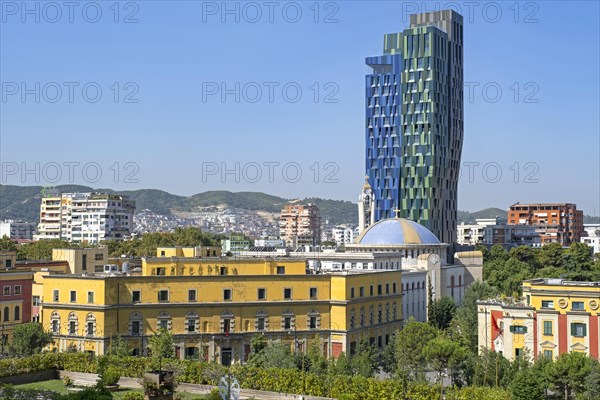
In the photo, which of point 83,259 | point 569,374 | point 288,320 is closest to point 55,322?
point 83,259

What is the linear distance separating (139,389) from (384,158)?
8941 centimetres

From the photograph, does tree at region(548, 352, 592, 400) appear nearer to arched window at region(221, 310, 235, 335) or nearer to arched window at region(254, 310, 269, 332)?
arched window at region(254, 310, 269, 332)

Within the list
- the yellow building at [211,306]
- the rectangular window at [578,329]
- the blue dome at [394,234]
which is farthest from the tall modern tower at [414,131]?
the rectangular window at [578,329]

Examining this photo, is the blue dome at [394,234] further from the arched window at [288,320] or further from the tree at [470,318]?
the arched window at [288,320]

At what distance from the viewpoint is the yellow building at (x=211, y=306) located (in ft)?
185

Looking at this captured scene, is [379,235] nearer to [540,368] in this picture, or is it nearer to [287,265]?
[287,265]

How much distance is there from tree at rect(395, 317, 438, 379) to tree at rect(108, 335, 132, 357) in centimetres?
1713

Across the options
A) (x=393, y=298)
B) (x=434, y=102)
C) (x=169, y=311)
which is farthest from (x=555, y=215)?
(x=169, y=311)

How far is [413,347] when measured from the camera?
51125 millimetres

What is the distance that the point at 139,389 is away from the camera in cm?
4416

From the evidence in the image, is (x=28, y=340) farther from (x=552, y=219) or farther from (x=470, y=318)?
(x=552, y=219)

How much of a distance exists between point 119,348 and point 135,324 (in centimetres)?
411

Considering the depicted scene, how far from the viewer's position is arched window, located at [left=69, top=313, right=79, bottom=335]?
186 feet

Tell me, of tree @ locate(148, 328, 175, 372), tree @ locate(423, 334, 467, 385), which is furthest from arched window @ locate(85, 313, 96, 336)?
tree @ locate(423, 334, 467, 385)
